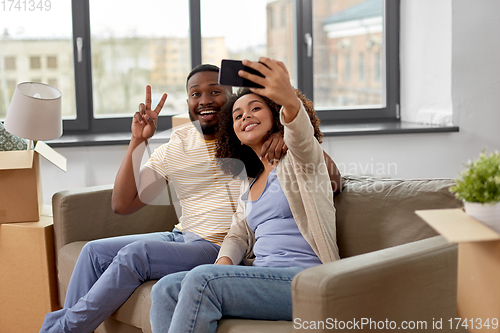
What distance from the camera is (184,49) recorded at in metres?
2.92

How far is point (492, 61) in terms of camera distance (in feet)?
8.82

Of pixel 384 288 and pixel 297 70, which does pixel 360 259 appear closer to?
pixel 384 288

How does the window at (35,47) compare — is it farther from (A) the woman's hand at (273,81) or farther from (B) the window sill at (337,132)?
(A) the woman's hand at (273,81)

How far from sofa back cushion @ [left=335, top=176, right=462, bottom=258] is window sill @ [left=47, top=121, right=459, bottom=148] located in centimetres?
114

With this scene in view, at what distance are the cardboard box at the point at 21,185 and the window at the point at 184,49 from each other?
897mm

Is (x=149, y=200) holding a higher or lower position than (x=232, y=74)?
lower

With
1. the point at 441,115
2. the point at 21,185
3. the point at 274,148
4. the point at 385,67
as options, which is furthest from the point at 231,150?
the point at 385,67

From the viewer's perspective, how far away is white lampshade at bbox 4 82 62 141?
185cm

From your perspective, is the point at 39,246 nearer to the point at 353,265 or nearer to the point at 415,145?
the point at 353,265

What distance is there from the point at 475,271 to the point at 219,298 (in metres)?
0.61

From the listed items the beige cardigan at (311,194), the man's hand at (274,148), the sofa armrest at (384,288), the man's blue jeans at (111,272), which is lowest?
the man's blue jeans at (111,272)

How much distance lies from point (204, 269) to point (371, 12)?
2.33 meters

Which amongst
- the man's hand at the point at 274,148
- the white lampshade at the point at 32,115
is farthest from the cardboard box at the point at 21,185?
the man's hand at the point at 274,148

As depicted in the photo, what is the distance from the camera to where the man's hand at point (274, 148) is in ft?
4.81
